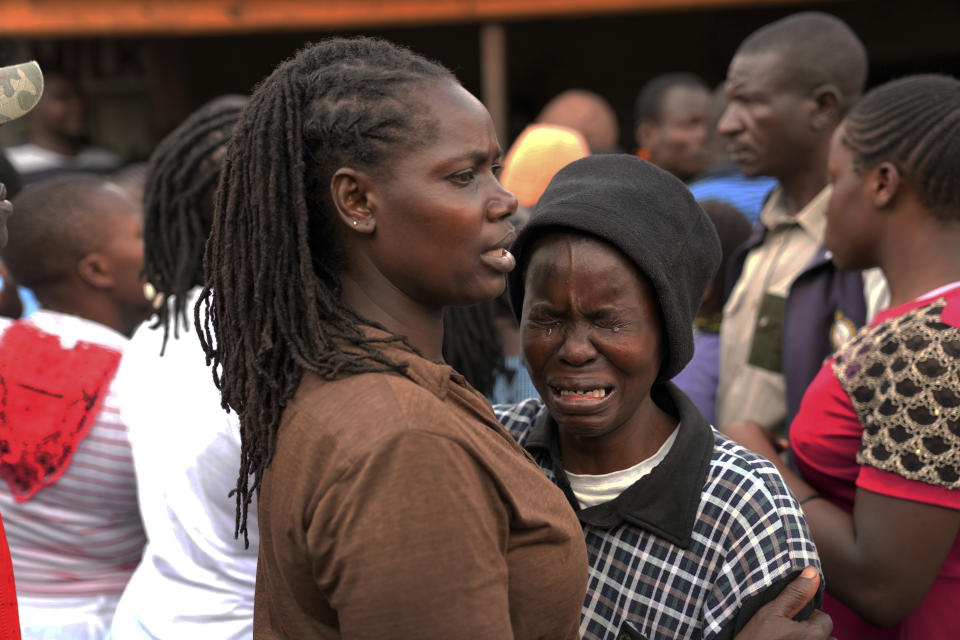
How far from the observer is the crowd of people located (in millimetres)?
1368

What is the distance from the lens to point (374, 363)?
1.39 meters

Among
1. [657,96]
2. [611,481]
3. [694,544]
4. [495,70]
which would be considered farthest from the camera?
[495,70]

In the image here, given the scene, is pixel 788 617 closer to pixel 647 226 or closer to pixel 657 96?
pixel 647 226

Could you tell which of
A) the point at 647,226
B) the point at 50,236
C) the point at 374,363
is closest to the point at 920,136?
the point at 647,226

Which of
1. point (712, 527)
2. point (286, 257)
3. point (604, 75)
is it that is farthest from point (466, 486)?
point (604, 75)

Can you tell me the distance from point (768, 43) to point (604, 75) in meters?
7.49

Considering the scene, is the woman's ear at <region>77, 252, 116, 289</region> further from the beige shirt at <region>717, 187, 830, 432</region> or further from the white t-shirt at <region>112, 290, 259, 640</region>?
the beige shirt at <region>717, 187, 830, 432</region>

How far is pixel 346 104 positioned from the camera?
1.45 metres

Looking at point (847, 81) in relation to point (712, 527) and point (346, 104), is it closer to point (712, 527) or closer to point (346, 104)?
point (712, 527)

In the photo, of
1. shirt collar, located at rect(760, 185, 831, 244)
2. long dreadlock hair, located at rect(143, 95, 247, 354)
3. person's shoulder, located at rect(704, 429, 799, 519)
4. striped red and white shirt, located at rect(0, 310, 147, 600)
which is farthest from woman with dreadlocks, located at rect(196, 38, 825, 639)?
shirt collar, located at rect(760, 185, 831, 244)

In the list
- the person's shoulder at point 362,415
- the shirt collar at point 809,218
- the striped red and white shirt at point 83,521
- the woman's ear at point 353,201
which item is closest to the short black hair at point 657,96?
the shirt collar at point 809,218

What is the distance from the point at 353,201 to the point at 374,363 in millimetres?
267

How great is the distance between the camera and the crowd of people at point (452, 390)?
4.49ft

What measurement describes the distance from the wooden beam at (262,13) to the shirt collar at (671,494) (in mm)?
6482
